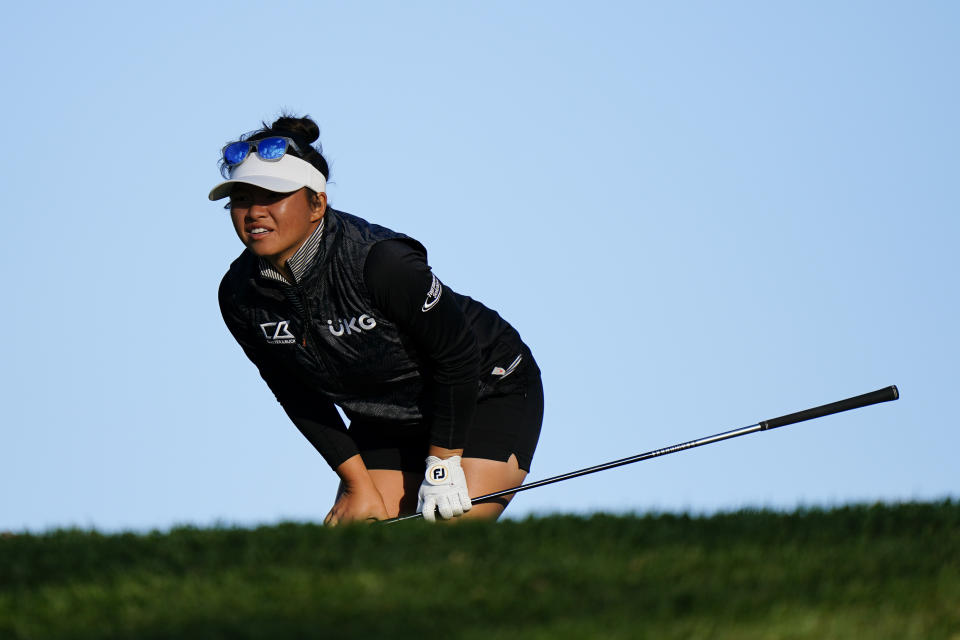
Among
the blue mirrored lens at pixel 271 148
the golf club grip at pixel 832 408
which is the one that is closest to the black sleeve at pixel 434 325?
the blue mirrored lens at pixel 271 148

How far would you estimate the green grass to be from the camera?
11.0 feet

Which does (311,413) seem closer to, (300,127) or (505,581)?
(300,127)

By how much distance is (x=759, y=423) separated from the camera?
22.7 feet

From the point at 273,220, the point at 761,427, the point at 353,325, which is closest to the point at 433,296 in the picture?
the point at 353,325

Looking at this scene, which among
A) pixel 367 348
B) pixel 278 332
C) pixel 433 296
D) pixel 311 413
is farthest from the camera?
pixel 311 413

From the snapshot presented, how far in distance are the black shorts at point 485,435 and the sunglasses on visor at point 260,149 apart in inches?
65.5

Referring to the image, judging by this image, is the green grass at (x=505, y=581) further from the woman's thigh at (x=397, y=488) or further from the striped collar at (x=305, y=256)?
the woman's thigh at (x=397, y=488)

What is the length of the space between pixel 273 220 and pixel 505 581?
290cm

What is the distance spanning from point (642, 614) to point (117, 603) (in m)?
1.66

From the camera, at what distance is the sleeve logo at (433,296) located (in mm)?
5910

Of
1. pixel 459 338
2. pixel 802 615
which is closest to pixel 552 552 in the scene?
pixel 802 615

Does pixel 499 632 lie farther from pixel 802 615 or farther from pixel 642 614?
pixel 802 615

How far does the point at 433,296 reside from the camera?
5.95 m

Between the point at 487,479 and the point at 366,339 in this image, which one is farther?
the point at 487,479
